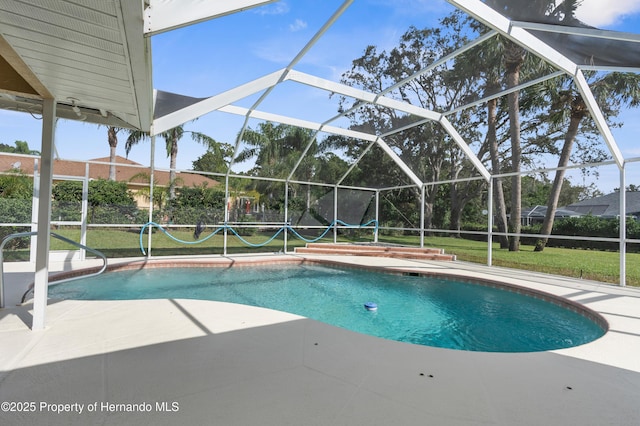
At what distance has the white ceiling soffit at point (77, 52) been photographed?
170 centimetres

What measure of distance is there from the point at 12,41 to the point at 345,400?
114 inches

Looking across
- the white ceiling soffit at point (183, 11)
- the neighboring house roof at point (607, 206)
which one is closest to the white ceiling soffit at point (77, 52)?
the white ceiling soffit at point (183, 11)

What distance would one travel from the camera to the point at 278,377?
2145mm

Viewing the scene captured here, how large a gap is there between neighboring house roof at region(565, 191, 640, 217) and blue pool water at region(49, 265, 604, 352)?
10.1 metres

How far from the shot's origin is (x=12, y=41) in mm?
1971

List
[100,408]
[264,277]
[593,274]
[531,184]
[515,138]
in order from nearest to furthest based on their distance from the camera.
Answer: [100,408] → [264,277] → [593,274] → [515,138] → [531,184]

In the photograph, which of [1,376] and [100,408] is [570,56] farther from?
[1,376]

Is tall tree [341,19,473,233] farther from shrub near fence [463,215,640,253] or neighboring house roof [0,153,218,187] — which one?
neighboring house roof [0,153,218,187]

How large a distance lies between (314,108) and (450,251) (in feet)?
22.9

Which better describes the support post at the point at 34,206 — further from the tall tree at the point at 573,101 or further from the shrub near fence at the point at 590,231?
the shrub near fence at the point at 590,231

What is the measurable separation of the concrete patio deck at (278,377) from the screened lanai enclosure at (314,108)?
934 mm

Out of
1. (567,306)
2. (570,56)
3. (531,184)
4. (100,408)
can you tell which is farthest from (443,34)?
(100,408)

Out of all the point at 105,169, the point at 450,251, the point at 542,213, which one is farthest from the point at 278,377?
the point at 105,169

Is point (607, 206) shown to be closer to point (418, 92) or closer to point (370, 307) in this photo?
point (418, 92)
